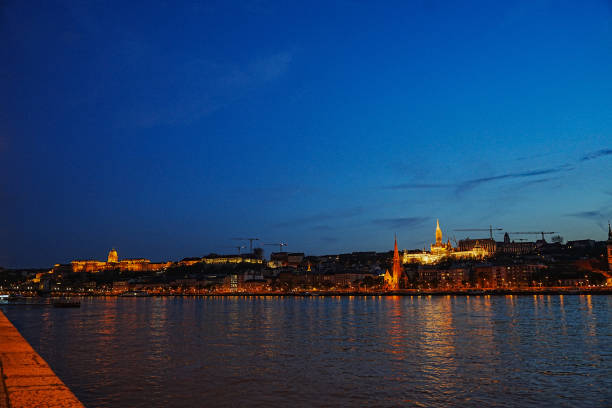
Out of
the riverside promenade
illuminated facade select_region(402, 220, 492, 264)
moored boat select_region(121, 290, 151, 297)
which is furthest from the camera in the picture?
illuminated facade select_region(402, 220, 492, 264)

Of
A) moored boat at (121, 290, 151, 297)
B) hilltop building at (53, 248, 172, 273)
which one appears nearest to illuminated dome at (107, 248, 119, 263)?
hilltop building at (53, 248, 172, 273)

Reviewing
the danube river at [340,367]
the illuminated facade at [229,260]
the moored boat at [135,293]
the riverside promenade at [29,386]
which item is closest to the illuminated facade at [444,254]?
the illuminated facade at [229,260]

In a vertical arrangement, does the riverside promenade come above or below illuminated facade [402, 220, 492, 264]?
below

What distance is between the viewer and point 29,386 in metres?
5.37

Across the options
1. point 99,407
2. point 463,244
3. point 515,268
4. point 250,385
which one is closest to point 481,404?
point 250,385

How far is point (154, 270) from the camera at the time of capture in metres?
171

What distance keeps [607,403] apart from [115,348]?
52.4ft

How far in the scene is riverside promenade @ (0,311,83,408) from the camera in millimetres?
4762

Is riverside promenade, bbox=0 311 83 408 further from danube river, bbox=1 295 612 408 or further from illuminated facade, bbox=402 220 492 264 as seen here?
illuminated facade, bbox=402 220 492 264

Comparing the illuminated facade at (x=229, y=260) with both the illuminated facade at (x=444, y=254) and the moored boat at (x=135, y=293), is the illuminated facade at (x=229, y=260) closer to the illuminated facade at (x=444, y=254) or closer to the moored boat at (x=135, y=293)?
the moored boat at (x=135, y=293)

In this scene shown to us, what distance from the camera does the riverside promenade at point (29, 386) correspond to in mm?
4762

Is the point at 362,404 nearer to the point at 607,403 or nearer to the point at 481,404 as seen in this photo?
the point at 481,404

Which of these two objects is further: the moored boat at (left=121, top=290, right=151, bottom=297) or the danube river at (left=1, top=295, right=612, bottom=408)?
the moored boat at (left=121, top=290, right=151, bottom=297)

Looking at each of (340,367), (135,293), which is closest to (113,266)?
(135,293)
